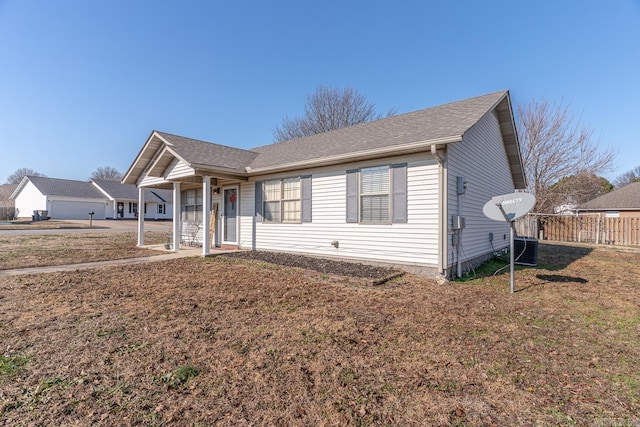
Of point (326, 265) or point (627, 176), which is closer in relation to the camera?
point (326, 265)

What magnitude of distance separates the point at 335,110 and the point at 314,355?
26.2 meters

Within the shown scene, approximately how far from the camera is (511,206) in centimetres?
603

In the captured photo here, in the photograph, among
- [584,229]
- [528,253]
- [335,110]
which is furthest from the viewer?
[335,110]

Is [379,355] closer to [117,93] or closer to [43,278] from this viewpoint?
[43,278]

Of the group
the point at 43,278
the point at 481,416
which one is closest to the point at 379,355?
the point at 481,416

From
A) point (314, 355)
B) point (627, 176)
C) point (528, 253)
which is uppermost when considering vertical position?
point (627, 176)

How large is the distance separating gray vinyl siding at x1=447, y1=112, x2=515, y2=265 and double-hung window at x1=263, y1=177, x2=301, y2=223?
4474 mm

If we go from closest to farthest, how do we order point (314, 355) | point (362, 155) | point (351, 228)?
point (314, 355) → point (362, 155) → point (351, 228)

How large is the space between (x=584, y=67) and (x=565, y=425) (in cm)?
1562

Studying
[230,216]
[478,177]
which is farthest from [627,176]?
[230,216]

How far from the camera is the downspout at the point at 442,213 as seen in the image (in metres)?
6.38

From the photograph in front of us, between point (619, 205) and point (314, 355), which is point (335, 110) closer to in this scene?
point (619, 205)

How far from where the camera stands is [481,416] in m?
2.19

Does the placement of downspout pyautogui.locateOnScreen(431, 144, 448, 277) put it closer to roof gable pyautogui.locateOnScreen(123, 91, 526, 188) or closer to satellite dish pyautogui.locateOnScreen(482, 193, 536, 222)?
roof gable pyautogui.locateOnScreen(123, 91, 526, 188)
